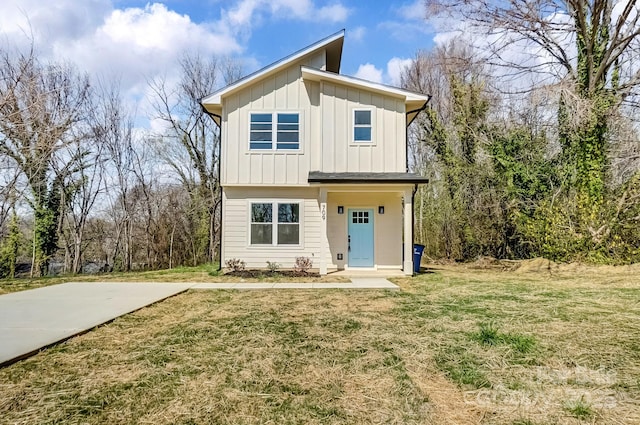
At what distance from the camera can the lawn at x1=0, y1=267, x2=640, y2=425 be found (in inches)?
109

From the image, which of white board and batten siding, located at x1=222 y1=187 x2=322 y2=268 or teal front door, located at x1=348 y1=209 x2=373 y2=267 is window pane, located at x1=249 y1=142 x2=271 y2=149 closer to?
white board and batten siding, located at x1=222 y1=187 x2=322 y2=268

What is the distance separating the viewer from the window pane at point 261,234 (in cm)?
1201

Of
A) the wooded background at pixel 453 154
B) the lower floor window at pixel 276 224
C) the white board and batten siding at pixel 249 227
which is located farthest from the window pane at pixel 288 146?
the wooded background at pixel 453 154

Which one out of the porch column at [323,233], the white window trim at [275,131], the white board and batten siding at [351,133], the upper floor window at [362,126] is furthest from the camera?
the white window trim at [275,131]

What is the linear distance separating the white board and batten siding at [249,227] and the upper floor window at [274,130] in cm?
149

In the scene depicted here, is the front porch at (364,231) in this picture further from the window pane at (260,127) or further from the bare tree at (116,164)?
the bare tree at (116,164)

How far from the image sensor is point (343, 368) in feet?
12.0

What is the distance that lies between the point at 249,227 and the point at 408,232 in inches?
202

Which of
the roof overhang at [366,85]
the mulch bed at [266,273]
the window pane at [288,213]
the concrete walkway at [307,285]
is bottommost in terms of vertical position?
the concrete walkway at [307,285]

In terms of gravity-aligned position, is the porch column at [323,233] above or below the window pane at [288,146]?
below

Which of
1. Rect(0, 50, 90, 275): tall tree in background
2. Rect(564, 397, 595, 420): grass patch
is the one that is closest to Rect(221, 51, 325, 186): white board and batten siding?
Rect(0, 50, 90, 275): tall tree in background

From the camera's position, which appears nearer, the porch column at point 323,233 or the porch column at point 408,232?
the porch column at point 408,232

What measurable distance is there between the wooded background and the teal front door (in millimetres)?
5452

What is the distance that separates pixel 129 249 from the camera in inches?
672
